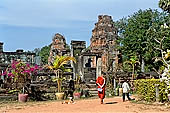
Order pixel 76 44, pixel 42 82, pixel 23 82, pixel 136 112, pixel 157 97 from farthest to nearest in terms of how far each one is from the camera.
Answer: pixel 76 44
pixel 42 82
pixel 23 82
pixel 157 97
pixel 136 112

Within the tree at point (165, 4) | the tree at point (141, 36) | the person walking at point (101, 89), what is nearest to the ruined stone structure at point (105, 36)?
the tree at point (141, 36)

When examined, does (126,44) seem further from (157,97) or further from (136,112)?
(136,112)

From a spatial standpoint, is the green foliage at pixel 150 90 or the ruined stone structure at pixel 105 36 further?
the ruined stone structure at pixel 105 36

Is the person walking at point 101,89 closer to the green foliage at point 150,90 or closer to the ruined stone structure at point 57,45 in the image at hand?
the green foliage at point 150,90

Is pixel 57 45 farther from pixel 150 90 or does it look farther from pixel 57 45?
pixel 150 90

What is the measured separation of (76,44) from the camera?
92.9 feet

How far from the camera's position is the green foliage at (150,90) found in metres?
14.9

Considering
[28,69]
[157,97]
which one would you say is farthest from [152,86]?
[28,69]

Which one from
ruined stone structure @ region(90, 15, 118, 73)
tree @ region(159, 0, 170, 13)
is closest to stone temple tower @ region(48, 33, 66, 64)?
ruined stone structure @ region(90, 15, 118, 73)

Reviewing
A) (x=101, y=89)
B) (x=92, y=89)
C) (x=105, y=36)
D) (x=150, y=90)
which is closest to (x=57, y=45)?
(x=105, y=36)

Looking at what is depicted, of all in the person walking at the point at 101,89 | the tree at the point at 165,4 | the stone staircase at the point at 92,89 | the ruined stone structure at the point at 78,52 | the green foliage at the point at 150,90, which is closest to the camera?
the green foliage at the point at 150,90

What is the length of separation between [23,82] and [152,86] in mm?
7719

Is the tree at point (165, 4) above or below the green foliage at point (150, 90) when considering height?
above

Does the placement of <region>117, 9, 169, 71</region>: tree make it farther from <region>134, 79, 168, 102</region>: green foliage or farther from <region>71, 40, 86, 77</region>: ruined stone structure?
<region>134, 79, 168, 102</region>: green foliage
